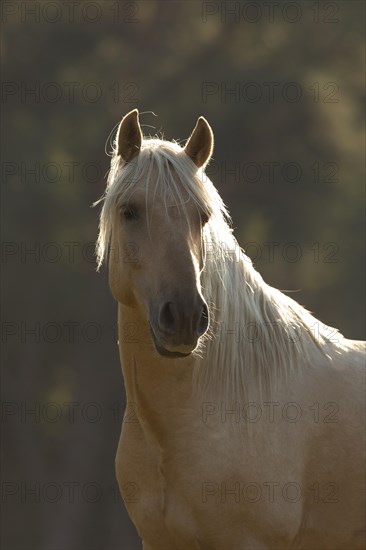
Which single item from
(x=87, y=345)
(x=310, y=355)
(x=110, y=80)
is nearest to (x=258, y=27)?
(x=110, y=80)

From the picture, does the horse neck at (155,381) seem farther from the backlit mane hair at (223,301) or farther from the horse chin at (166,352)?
the horse chin at (166,352)

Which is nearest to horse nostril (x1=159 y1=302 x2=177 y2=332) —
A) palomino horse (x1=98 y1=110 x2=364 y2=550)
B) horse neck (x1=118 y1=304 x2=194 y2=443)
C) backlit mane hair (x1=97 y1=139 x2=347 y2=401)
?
palomino horse (x1=98 y1=110 x2=364 y2=550)

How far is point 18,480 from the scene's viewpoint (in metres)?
14.8

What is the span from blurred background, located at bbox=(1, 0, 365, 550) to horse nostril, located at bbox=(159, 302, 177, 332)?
955 cm

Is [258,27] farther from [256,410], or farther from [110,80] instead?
[256,410]

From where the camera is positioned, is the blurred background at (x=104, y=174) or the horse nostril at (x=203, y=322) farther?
the blurred background at (x=104, y=174)

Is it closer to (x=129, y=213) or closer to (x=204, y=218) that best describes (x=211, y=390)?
(x=204, y=218)

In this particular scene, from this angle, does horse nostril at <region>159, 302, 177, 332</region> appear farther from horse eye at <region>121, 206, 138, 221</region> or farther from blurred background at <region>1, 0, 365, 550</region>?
blurred background at <region>1, 0, 365, 550</region>

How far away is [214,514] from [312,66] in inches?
509

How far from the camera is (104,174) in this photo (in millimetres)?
15547

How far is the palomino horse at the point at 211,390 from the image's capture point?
16.5ft

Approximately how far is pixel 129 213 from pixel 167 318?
2.12ft

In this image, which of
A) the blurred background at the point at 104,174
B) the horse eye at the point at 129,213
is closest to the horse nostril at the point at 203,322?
the horse eye at the point at 129,213

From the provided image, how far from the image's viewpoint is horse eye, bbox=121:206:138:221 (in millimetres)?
5152
